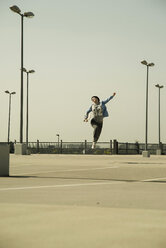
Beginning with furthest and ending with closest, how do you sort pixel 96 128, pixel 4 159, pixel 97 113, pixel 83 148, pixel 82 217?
1. pixel 83 148
2. pixel 96 128
3. pixel 97 113
4. pixel 4 159
5. pixel 82 217

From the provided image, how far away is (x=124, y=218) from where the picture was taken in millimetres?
4695

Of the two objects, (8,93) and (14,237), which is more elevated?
(8,93)

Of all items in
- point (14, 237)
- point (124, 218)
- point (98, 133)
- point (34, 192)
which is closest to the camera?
point (14, 237)

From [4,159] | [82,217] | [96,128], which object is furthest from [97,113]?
[82,217]

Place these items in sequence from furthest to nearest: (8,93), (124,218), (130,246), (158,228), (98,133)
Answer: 1. (8,93)
2. (98,133)
3. (124,218)
4. (158,228)
5. (130,246)

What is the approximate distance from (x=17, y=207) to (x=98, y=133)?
19.8m

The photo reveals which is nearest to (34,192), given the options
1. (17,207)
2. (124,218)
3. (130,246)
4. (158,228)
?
(17,207)

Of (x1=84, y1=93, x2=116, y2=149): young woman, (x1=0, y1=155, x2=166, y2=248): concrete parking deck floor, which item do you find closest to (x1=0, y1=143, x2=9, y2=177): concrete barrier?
(x1=0, y1=155, x2=166, y2=248): concrete parking deck floor

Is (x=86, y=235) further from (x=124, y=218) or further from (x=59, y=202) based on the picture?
(x=59, y=202)

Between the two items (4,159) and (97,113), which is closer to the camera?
(4,159)

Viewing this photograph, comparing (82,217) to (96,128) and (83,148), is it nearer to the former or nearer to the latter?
(96,128)

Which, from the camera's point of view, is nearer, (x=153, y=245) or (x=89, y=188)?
(x=153, y=245)

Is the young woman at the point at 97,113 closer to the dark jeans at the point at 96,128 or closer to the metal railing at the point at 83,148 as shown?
the dark jeans at the point at 96,128

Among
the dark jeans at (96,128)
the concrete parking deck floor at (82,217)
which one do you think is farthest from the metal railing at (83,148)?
the concrete parking deck floor at (82,217)
